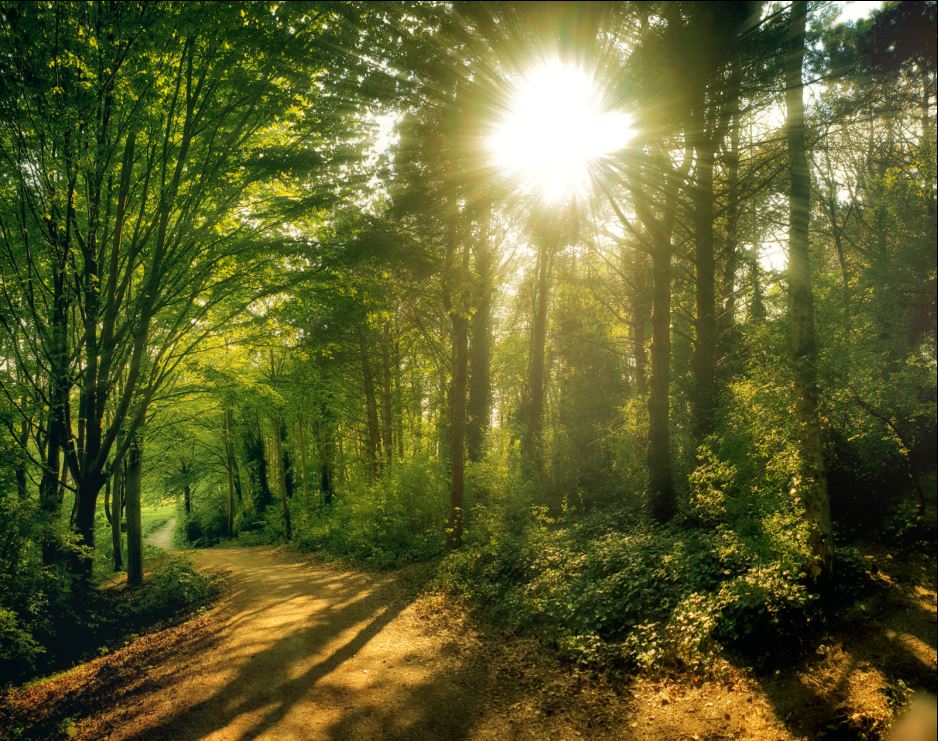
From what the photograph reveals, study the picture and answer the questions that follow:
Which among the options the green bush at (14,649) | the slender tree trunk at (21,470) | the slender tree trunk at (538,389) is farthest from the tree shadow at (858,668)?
the slender tree trunk at (538,389)

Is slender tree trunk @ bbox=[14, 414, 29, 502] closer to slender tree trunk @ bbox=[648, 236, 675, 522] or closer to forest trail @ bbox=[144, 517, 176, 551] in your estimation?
slender tree trunk @ bbox=[648, 236, 675, 522]

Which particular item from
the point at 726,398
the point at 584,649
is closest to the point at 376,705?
the point at 584,649

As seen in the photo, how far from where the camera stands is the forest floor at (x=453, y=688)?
17.3 feet

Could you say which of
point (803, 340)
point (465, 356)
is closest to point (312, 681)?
point (803, 340)

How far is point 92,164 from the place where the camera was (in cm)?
982

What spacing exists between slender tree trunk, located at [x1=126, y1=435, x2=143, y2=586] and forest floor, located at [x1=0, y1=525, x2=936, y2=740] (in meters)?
6.90

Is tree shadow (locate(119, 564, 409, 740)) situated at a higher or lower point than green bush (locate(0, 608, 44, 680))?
lower

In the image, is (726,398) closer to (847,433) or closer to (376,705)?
(847,433)

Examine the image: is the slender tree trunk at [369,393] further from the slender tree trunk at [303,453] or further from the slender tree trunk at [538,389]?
the slender tree trunk at [538,389]

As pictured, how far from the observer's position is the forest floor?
5.27 m

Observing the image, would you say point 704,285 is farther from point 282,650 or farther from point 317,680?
point 282,650

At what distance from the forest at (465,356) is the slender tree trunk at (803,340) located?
46 mm

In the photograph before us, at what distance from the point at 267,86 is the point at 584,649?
10769 mm

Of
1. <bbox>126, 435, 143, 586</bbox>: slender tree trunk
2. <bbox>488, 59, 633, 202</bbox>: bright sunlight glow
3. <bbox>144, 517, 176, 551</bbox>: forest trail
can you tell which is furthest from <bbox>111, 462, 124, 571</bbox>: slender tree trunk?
<bbox>144, 517, 176, 551</bbox>: forest trail
